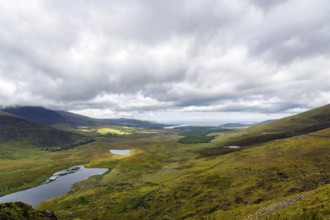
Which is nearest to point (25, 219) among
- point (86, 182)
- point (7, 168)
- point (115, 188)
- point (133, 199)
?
point (133, 199)

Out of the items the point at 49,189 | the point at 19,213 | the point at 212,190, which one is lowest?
the point at 49,189

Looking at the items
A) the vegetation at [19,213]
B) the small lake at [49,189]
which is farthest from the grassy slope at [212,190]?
the vegetation at [19,213]

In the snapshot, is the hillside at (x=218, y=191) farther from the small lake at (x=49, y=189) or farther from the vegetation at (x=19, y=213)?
the vegetation at (x=19, y=213)

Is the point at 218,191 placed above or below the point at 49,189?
above

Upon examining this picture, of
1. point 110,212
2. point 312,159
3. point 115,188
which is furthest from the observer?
point 115,188

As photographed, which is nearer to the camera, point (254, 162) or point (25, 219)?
point (25, 219)

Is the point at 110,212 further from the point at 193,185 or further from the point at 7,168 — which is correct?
the point at 7,168

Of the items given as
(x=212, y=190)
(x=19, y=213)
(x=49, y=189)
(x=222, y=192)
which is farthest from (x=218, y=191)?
(x=49, y=189)

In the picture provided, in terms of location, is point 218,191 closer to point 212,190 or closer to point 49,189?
point 212,190

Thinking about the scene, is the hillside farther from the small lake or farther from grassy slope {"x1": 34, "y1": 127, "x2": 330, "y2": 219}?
the small lake
